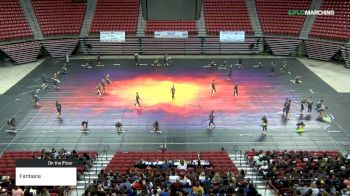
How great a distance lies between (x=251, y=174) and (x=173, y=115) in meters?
12.9

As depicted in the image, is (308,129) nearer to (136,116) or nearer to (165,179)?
(136,116)

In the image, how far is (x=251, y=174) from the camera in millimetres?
28344

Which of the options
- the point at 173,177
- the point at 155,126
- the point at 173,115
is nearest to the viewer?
the point at 173,177

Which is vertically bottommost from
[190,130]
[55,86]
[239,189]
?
[239,189]

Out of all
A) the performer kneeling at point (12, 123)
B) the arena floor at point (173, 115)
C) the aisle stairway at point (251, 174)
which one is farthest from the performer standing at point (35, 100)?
the aisle stairway at point (251, 174)

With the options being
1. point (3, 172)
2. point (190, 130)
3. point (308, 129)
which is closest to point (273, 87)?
point (308, 129)

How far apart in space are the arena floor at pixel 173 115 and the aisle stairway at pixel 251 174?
8.29ft

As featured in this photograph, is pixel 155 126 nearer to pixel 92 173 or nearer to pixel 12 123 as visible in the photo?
pixel 92 173

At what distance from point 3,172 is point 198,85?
996 inches

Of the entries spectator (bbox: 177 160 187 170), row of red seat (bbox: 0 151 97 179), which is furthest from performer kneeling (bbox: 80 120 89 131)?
spectator (bbox: 177 160 187 170)

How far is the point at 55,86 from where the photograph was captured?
47219mm

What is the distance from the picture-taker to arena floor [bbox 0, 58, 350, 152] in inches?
1371

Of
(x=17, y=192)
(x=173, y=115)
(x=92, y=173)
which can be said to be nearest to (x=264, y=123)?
(x=173, y=115)

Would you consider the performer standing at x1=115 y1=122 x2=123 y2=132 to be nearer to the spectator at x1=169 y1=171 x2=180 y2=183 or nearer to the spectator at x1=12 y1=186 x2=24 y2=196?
the spectator at x1=169 y1=171 x2=180 y2=183
